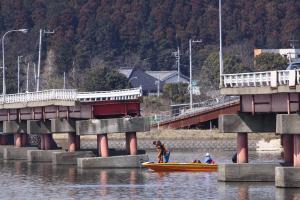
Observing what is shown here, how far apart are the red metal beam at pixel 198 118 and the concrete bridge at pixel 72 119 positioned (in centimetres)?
2292

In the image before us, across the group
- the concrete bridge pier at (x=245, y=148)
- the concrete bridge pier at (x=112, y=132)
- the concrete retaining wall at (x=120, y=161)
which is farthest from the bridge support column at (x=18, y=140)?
the concrete bridge pier at (x=245, y=148)

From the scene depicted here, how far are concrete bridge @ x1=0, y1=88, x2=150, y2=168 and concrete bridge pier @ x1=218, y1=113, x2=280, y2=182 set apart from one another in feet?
55.1

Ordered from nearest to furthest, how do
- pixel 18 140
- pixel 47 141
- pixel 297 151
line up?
pixel 297 151
pixel 47 141
pixel 18 140

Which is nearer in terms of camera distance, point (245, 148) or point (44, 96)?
point (245, 148)

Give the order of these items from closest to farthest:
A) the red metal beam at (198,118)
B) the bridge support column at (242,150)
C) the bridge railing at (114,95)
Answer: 1. the bridge support column at (242,150)
2. the bridge railing at (114,95)
3. the red metal beam at (198,118)

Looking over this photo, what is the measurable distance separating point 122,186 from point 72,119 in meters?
26.5

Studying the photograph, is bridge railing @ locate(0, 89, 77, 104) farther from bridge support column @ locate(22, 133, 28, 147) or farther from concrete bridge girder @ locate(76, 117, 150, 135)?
concrete bridge girder @ locate(76, 117, 150, 135)

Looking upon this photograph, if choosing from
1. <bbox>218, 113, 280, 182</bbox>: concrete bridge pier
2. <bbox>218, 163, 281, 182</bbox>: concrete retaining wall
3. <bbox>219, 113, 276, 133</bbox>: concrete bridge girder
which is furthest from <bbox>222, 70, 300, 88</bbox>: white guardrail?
<bbox>218, 163, 281, 182</bbox>: concrete retaining wall

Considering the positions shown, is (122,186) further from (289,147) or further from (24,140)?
(24,140)

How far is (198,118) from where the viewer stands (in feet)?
456

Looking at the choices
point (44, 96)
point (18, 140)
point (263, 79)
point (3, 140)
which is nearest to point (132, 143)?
point (44, 96)

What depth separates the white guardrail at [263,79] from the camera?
6638 cm

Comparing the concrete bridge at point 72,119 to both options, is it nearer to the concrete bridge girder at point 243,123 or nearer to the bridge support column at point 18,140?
the bridge support column at point 18,140

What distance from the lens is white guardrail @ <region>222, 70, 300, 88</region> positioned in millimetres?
66375
